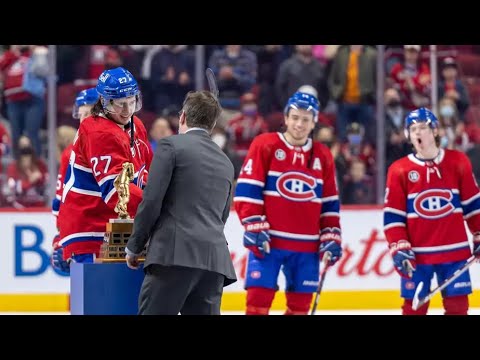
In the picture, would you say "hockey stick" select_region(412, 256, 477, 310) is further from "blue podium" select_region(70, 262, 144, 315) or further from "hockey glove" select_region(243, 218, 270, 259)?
"blue podium" select_region(70, 262, 144, 315)

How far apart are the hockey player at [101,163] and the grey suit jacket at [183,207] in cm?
43

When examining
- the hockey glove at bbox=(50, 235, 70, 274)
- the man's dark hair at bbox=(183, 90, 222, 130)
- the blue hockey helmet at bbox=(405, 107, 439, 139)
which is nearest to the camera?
the man's dark hair at bbox=(183, 90, 222, 130)

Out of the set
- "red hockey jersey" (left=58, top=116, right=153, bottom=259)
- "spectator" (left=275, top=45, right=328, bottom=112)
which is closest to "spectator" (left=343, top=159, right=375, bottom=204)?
"spectator" (left=275, top=45, right=328, bottom=112)

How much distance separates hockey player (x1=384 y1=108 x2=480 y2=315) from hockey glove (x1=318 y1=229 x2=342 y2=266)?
0.97 ft

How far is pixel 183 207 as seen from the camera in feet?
13.9

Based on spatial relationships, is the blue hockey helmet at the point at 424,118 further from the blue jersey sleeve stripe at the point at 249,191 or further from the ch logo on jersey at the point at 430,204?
the blue jersey sleeve stripe at the point at 249,191

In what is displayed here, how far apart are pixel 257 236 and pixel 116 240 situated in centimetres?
203

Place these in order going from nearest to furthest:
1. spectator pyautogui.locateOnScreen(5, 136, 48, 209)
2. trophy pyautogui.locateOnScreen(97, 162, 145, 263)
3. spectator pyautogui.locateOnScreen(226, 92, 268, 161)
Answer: trophy pyautogui.locateOnScreen(97, 162, 145, 263) < spectator pyautogui.locateOnScreen(5, 136, 48, 209) < spectator pyautogui.locateOnScreen(226, 92, 268, 161)

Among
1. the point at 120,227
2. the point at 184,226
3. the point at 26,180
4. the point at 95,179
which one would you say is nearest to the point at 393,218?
the point at 95,179

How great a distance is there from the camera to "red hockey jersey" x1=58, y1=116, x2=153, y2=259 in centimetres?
469

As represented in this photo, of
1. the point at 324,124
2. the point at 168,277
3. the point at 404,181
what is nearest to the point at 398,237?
the point at 404,181

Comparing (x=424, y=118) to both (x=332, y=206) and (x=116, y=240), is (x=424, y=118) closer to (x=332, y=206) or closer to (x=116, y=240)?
(x=332, y=206)
